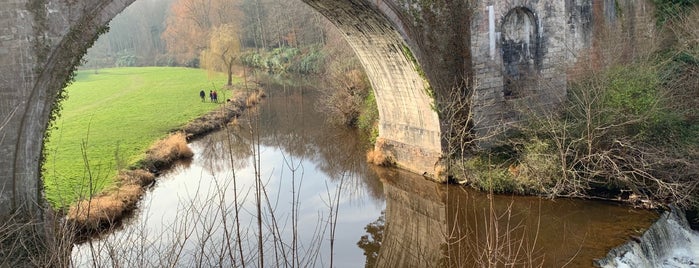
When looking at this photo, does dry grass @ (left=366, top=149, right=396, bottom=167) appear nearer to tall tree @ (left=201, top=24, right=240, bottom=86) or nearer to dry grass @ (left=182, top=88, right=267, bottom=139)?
dry grass @ (left=182, top=88, right=267, bottom=139)

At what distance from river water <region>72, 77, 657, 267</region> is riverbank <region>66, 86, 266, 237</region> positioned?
1.12ft

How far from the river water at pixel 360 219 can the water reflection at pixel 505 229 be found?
20 mm

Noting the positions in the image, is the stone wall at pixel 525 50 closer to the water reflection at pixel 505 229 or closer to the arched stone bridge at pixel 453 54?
the arched stone bridge at pixel 453 54

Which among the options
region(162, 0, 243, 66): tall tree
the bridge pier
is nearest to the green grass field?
region(162, 0, 243, 66): tall tree

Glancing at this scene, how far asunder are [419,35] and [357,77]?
25.8 ft

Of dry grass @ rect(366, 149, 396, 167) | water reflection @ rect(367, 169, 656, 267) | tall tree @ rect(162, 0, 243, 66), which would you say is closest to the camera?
water reflection @ rect(367, 169, 656, 267)

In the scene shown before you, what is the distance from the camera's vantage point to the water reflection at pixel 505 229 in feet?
29.5

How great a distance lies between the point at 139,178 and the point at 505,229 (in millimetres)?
9572

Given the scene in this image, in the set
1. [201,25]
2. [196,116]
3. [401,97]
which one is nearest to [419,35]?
[401,97]

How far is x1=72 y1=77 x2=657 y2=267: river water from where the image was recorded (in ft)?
28.2

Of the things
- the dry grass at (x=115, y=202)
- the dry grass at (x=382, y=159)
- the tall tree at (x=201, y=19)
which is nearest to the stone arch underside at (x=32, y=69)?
the dry grass at (x=115, y=202)

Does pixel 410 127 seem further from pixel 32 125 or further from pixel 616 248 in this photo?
pixel 32 125

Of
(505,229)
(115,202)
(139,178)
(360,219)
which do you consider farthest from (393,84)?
(115,202)

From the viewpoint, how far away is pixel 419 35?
40.9ft
